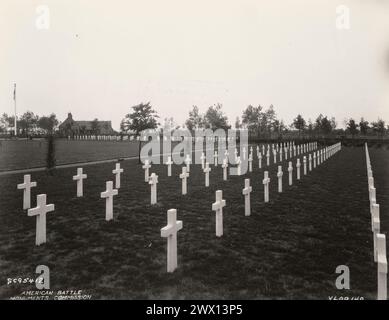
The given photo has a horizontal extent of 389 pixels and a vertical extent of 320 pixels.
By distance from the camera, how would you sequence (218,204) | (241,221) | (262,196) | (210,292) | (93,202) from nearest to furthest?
(210,292) → (218,204) → (241,221) → (93,202) → (262,196)

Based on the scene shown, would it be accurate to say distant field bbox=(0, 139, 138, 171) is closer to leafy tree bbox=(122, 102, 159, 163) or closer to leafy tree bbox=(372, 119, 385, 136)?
leafy tree bbox=(122, 102, 159, 163)

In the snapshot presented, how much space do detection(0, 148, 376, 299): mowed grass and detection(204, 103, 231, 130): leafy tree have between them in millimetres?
37617

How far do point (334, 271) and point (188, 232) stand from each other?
2.63 m

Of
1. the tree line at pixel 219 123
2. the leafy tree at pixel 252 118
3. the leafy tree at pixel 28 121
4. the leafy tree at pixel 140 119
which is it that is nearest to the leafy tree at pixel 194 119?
the tree line at pixel 219 123

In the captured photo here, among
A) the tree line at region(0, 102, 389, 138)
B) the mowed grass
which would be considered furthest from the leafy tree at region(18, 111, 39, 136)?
the mowed grass

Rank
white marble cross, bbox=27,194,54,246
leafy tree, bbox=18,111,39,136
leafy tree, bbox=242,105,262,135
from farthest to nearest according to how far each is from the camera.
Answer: leafy tree, bbox=18,111,39,136 < leafy tree, bbox=242,105,262,135 < white marble cross, bbox=27,194,54,246

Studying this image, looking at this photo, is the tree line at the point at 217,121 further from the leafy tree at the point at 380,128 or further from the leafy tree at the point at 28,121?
the leafy tree at the point at 28,121

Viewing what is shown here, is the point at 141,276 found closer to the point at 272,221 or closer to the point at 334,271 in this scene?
the point at 334,271

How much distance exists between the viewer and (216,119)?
50094 millimetres

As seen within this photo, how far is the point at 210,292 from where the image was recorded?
163 inches

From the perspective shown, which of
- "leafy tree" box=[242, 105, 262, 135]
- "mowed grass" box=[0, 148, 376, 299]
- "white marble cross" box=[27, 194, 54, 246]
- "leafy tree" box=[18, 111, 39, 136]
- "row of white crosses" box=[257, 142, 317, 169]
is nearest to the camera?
"mowed grass" box=[0, 148, 376, 299]

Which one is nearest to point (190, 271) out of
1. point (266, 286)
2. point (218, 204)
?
point (266, 286)

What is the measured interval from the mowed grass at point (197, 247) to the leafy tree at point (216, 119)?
3762cm

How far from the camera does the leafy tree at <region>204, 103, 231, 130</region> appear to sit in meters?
47.9
